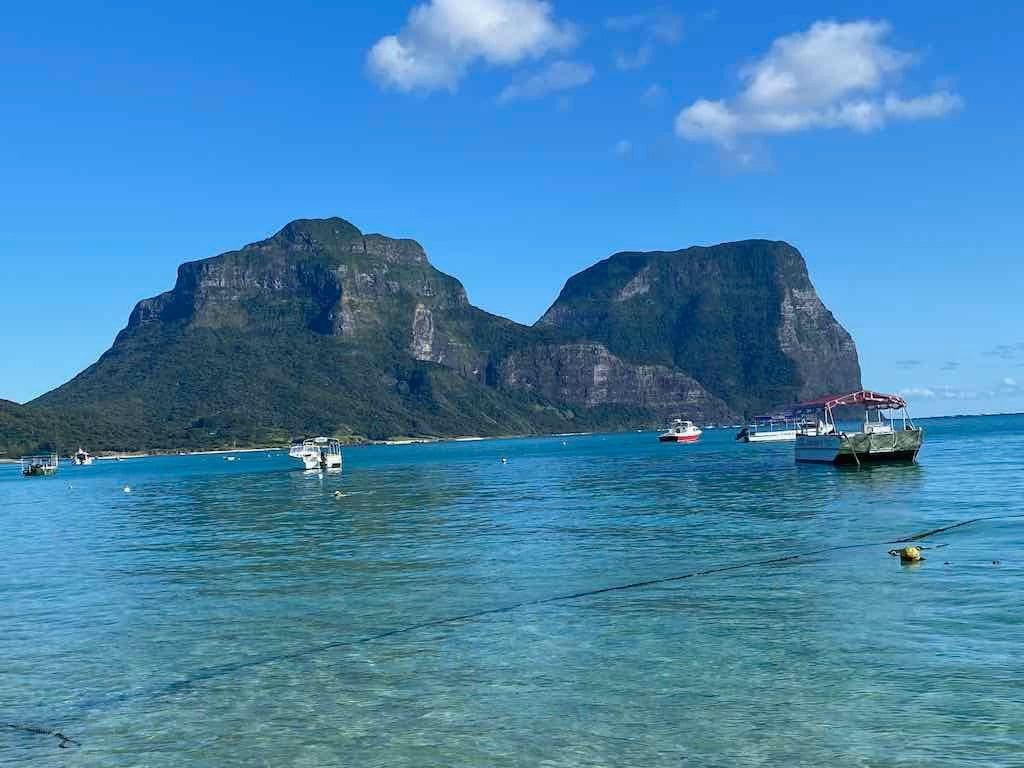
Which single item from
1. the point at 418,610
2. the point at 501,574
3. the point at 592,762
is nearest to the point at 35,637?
the point at 418,610

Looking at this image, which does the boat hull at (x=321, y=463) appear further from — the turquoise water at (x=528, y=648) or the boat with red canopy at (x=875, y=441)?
the turquoise water at (x=528, y=648)

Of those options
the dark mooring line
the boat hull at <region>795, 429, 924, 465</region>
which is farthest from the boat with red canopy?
the dark mooring line

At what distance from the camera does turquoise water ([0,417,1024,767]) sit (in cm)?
1689

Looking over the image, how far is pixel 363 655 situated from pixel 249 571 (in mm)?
17526

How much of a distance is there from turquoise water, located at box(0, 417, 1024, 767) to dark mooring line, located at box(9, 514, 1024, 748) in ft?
0.58

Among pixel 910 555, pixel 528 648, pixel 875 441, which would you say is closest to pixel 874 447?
pixel 875 441

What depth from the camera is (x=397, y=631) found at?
2622 centimetres

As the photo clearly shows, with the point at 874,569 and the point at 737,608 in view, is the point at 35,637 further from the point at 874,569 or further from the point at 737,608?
the point at 874,569

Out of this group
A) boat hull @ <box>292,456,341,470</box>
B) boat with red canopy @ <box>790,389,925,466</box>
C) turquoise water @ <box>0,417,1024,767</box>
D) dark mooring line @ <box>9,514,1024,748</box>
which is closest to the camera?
turquoise water @ <box>0,417,1024,767</box>

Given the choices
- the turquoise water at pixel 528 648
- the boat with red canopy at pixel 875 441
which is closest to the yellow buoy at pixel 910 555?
the turquoise water at pixel 528 648

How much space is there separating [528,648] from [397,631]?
14.7 ft

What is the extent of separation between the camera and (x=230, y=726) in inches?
726

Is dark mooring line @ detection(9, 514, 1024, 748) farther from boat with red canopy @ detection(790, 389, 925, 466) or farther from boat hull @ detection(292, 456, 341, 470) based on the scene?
boat hull @ detection(292, 456, 341, 470)

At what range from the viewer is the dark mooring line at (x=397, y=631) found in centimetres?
2050
